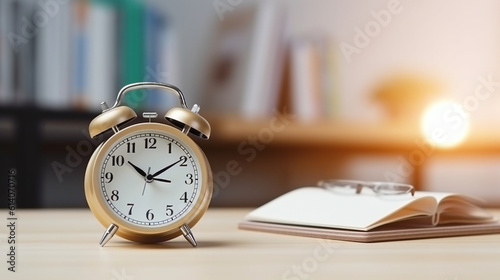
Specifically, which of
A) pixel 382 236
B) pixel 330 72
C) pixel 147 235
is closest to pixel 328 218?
pixel 382 236

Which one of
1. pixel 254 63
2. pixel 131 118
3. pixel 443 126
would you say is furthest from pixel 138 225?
pixel 443 126

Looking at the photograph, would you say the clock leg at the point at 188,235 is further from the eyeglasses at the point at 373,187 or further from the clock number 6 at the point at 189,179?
the eyeglasses at the point at 373,187

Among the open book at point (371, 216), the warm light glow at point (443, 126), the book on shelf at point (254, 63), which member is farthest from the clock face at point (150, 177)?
the warm light glow at point (443, 126)

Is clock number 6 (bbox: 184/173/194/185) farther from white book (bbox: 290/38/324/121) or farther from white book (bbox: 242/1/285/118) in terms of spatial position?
white book (bbox: 290/38/324/121)

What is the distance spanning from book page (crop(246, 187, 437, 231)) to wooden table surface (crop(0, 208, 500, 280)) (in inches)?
1.9

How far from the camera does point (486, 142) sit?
260 centimetres

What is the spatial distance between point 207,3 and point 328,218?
80.7 inches

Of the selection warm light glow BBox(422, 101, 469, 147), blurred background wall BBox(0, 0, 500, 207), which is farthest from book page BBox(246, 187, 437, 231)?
warm light glow BBox(422, 101, 469, 147)

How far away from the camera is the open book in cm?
101

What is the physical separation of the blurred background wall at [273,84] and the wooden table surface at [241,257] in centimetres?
128

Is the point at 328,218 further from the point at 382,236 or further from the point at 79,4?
the point at 79,4

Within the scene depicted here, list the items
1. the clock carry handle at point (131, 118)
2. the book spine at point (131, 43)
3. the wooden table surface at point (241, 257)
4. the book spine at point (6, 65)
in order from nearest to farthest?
the wooden table surface at point (241, 257), the clock carry handle at point (131, 118), the book spine at point (6, 65), the book spine at point (131, 43)

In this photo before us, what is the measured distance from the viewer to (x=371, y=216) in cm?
103

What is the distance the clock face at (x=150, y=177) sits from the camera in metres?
0.92
